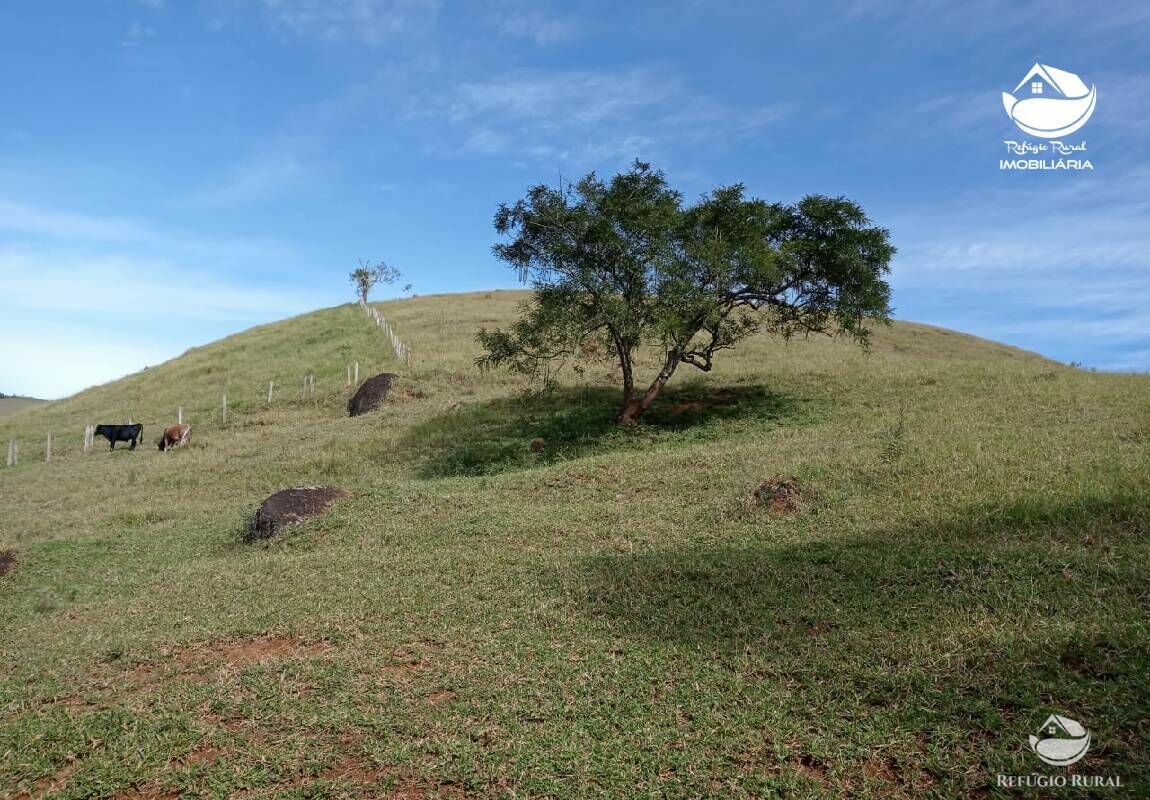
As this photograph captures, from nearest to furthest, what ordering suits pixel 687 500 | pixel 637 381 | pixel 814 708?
pixel 814 708, pixel 687 500, pixel 637 381

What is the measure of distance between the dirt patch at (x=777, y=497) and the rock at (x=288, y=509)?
364 inches

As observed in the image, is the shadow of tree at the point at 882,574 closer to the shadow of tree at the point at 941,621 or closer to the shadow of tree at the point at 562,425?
the shadow of tree at the point at 941,621

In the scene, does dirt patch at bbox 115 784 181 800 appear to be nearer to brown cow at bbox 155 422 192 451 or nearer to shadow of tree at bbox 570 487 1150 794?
shadow of tree at bbox 570 487 1150 794

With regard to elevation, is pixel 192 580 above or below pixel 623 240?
below

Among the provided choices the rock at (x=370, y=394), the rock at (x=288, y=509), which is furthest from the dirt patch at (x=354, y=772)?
the rock at (x=370, y=394)

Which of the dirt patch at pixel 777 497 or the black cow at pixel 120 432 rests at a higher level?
the black cow at pixel 120 432

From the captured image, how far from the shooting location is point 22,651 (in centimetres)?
905

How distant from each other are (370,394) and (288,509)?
16.4 metres

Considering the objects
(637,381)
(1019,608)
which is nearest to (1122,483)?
(1019,608)

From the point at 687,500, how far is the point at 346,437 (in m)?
15.5

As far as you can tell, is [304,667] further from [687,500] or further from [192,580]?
[687,500]

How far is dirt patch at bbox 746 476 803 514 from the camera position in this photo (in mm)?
11719

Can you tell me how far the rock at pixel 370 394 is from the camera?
29866 millimetres

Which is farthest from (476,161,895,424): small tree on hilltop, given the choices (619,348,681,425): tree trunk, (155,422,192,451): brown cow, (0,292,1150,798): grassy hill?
(155,422,192,451): brown cow
